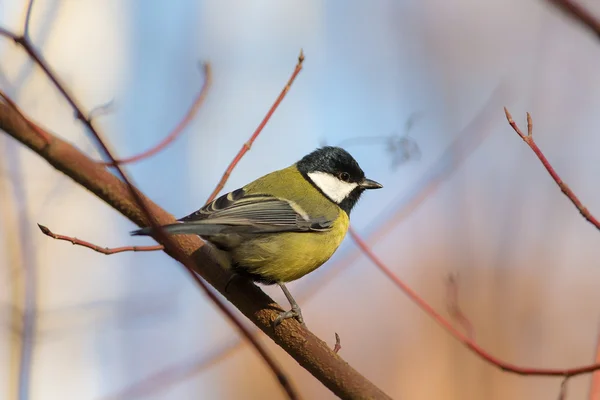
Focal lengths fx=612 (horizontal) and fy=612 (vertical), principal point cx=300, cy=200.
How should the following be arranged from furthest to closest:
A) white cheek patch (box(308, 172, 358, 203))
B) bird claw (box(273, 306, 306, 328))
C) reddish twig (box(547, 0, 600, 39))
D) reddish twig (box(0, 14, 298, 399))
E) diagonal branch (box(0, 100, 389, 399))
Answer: white cheek patch (box(308, 172, 358, 203)) → bird claw (box(273, 306, 306, 328)) → diagonal branch (box(0, 100, 389, 399)) → reddish twig (box(0, 14, 298, 399)) → reddish twig (box(547, 0, 600, 39))

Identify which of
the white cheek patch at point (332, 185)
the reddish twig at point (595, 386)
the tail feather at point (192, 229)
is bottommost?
the reddish twig at point (595, 386)

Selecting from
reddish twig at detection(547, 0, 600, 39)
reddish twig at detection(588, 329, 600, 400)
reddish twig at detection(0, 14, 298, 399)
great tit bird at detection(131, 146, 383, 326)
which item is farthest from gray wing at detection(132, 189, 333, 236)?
reddish twig at detection(547, 0, 600, 39)

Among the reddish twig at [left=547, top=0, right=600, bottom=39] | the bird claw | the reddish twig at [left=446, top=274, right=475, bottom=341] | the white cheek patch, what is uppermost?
the white cheek patch

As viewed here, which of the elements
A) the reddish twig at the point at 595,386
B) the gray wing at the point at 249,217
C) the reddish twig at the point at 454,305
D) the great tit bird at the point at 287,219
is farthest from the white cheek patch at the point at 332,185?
the reddish twig at the point at 595,386

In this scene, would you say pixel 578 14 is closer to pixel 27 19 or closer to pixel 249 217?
pixel 27 19

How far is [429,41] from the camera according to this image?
5.89 m

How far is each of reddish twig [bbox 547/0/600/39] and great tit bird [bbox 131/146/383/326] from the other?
120cm

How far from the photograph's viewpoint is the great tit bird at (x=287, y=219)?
6.88 ft

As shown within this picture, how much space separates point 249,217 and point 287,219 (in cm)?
22

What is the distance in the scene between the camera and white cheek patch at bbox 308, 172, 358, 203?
109 inches

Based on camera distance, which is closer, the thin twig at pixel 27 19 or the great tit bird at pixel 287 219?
the thin twig at pixel 27 19

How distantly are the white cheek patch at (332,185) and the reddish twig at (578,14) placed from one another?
2072 mm

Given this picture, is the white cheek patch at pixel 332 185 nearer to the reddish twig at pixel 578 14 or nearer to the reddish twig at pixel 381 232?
the reddish twig at pixel 381 232

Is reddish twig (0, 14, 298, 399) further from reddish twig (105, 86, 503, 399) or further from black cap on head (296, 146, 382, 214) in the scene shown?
black cap on head (296, 146, 382, 214)
